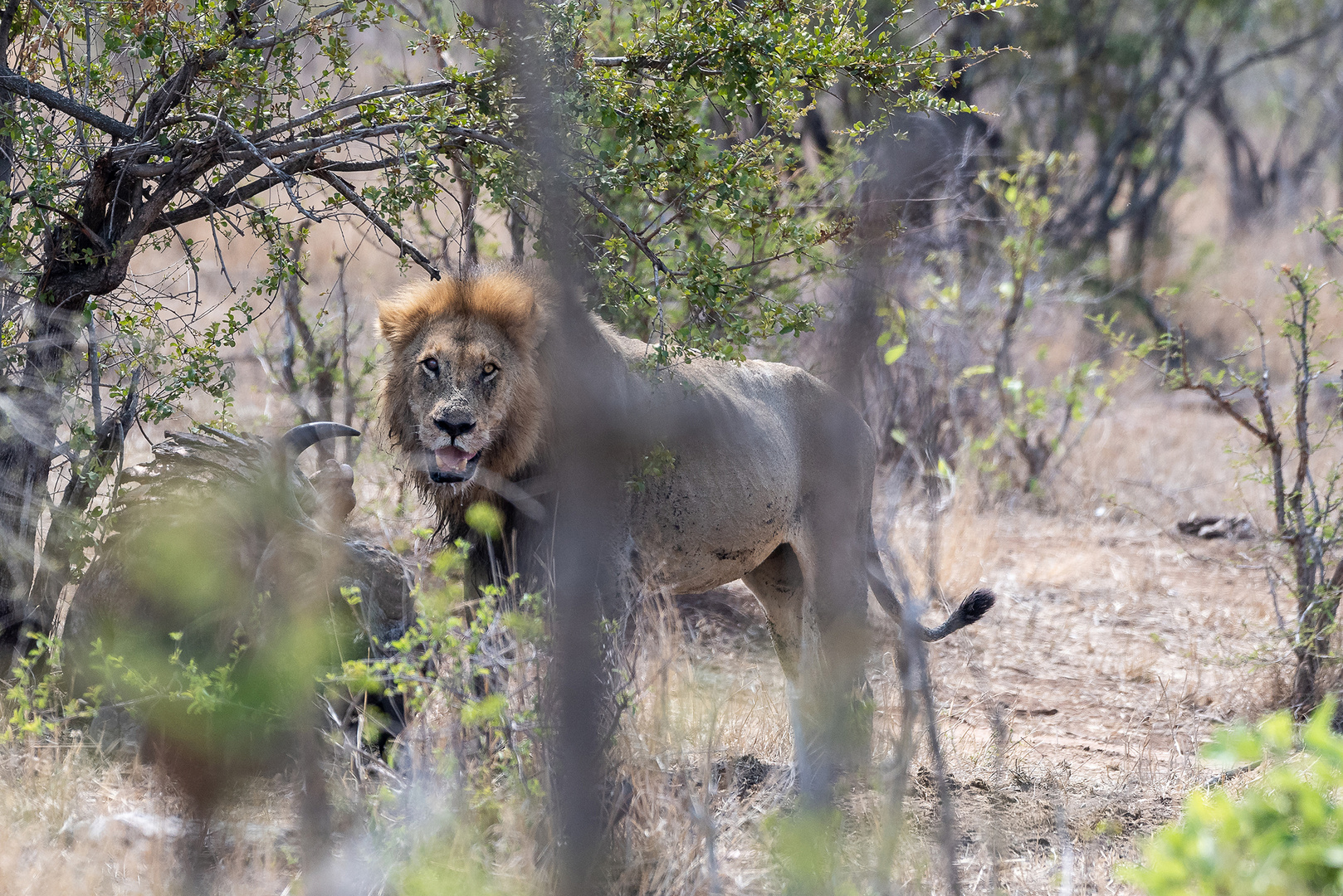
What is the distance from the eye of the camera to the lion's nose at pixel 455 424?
12.7 ft

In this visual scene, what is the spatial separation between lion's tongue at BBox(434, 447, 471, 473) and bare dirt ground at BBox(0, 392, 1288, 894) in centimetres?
89

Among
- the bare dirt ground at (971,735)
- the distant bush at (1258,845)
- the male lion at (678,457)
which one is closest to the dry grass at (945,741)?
the bare dirt ground at (971,735)

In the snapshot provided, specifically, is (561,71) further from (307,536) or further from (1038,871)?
(1038,871)

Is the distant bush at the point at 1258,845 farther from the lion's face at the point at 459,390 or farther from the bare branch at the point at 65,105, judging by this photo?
the bare branch at the point at 65,105

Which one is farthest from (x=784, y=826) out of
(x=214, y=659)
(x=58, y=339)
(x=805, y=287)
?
(x=805, y=287)

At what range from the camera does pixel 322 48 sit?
4449 millimetres

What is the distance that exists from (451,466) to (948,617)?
2028 mm

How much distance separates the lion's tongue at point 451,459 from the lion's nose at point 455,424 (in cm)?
7

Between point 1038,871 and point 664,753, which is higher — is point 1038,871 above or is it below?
below

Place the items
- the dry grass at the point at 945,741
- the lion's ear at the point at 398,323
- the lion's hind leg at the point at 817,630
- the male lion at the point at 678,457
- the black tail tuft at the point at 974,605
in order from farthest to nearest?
the lion's hind leg at the point at 817,630, the black tail tuft at the point at 974,605, the lion's ear at the point at 398,323, the male lion at the point at 678,457, the dry grass at the point at 945,741

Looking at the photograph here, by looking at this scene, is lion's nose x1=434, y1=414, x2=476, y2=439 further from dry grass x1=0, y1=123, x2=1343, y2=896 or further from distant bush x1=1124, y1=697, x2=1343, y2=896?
distant bush x1=1124, y1=697, x2=1343, y2=896

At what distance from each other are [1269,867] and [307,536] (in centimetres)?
333

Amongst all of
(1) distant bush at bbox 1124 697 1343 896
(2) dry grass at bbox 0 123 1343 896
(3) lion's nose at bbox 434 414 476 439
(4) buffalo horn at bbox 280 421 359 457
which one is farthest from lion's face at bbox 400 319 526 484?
(1) distant bush at bbox 1124 697 1343 896

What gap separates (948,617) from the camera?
15.1ft
